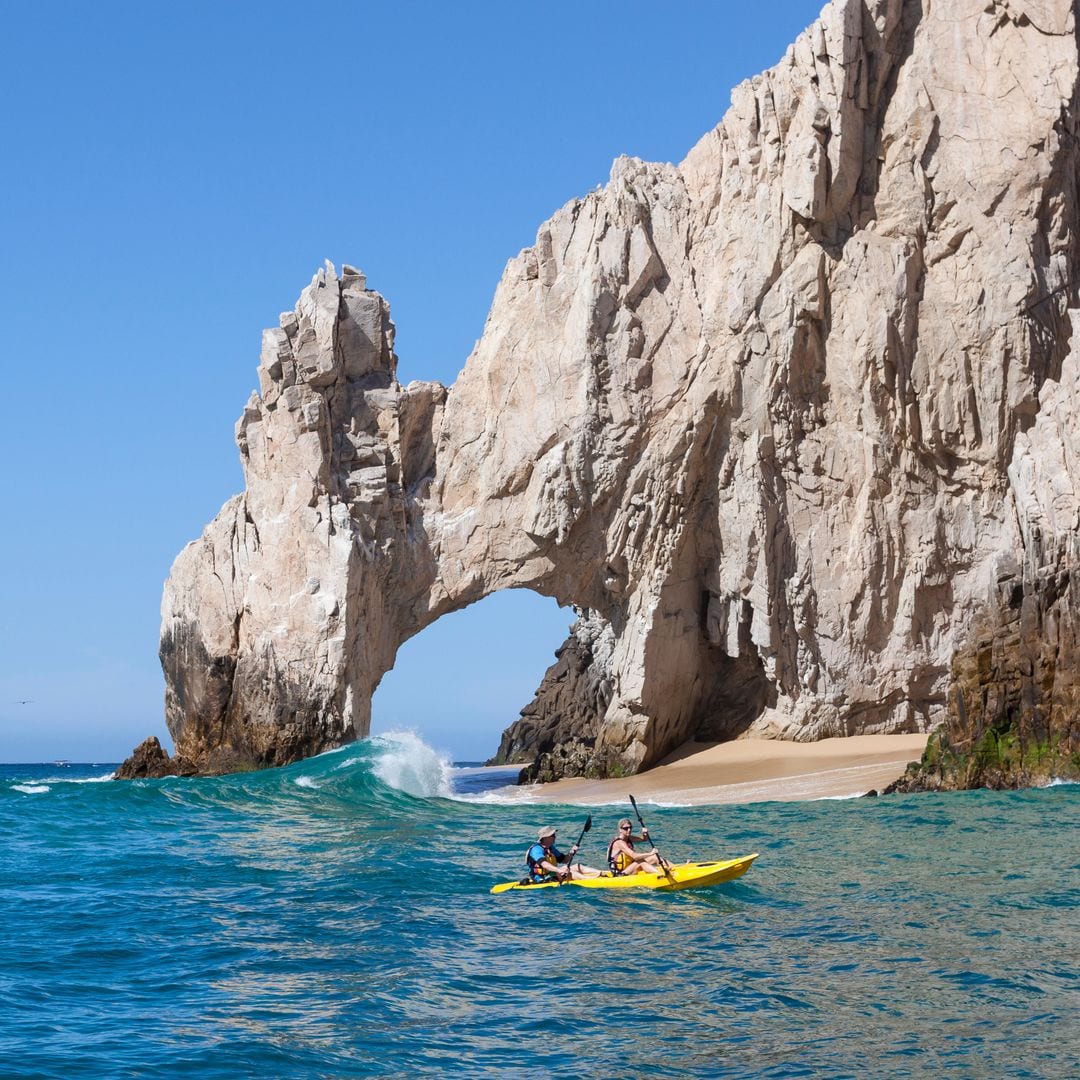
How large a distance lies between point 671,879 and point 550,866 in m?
1.57

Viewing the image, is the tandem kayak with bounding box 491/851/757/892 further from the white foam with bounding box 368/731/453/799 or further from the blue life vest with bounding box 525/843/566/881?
the white foam with bounding box 368/731/453/799

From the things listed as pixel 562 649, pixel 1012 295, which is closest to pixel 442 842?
pixel 1012 295

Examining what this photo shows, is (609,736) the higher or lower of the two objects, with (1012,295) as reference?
lower

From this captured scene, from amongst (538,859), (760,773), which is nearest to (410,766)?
(760,773)

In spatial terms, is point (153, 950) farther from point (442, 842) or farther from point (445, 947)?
point (442, 842)

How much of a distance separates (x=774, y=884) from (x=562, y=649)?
31949 mm

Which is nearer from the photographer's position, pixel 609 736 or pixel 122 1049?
pixel 122 1049

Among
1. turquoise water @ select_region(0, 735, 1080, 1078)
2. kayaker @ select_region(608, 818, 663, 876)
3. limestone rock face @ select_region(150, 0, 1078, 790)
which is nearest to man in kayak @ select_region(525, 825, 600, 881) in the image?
kayaker @ select_region(608, 818, 663, 876)

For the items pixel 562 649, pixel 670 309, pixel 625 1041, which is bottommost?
pixel 625 1041

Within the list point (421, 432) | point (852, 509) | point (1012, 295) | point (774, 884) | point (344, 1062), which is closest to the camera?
point (344, 1062)

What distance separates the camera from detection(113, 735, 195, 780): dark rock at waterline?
1271 inches

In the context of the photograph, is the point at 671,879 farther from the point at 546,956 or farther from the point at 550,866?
the point at 546,956

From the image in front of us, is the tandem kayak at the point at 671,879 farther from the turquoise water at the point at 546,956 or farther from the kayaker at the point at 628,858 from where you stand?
the turquoise water at the point at 546,956

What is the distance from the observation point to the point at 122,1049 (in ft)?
29.8
